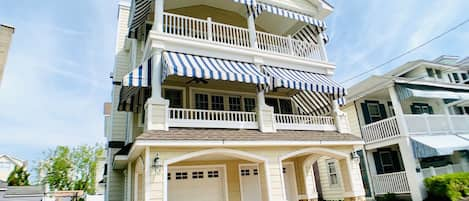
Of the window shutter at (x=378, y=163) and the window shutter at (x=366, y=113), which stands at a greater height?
the window shutter at (x=366, y=113)

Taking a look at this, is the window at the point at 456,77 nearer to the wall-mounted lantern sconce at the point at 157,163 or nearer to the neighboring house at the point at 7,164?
the wall-mounted lantern sconce at the point at 157,163

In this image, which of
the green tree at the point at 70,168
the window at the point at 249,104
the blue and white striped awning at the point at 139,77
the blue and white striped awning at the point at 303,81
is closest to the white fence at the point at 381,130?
the blue and white striped awning at the point at 303,81

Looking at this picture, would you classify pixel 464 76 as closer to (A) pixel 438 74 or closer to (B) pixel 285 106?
(A) pixel 438 74

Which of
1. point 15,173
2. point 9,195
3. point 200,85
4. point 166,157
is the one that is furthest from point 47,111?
point 166,157

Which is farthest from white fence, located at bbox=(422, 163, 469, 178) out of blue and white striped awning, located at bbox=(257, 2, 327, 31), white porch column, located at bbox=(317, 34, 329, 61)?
blue and white striped awning, located at bbox=(257, 2, 327, 31)

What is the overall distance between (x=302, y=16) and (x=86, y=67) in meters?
17.8

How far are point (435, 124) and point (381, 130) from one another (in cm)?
360

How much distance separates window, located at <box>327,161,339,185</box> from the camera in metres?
18.0

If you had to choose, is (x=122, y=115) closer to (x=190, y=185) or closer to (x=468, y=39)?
(x=190, y=185)

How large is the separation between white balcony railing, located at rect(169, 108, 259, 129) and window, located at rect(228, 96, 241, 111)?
4.91ft

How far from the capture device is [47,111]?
Answer: 34.9 meters

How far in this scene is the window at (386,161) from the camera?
1697 cm

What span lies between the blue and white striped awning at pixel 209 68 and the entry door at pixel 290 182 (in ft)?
17.9

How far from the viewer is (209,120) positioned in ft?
30.8
